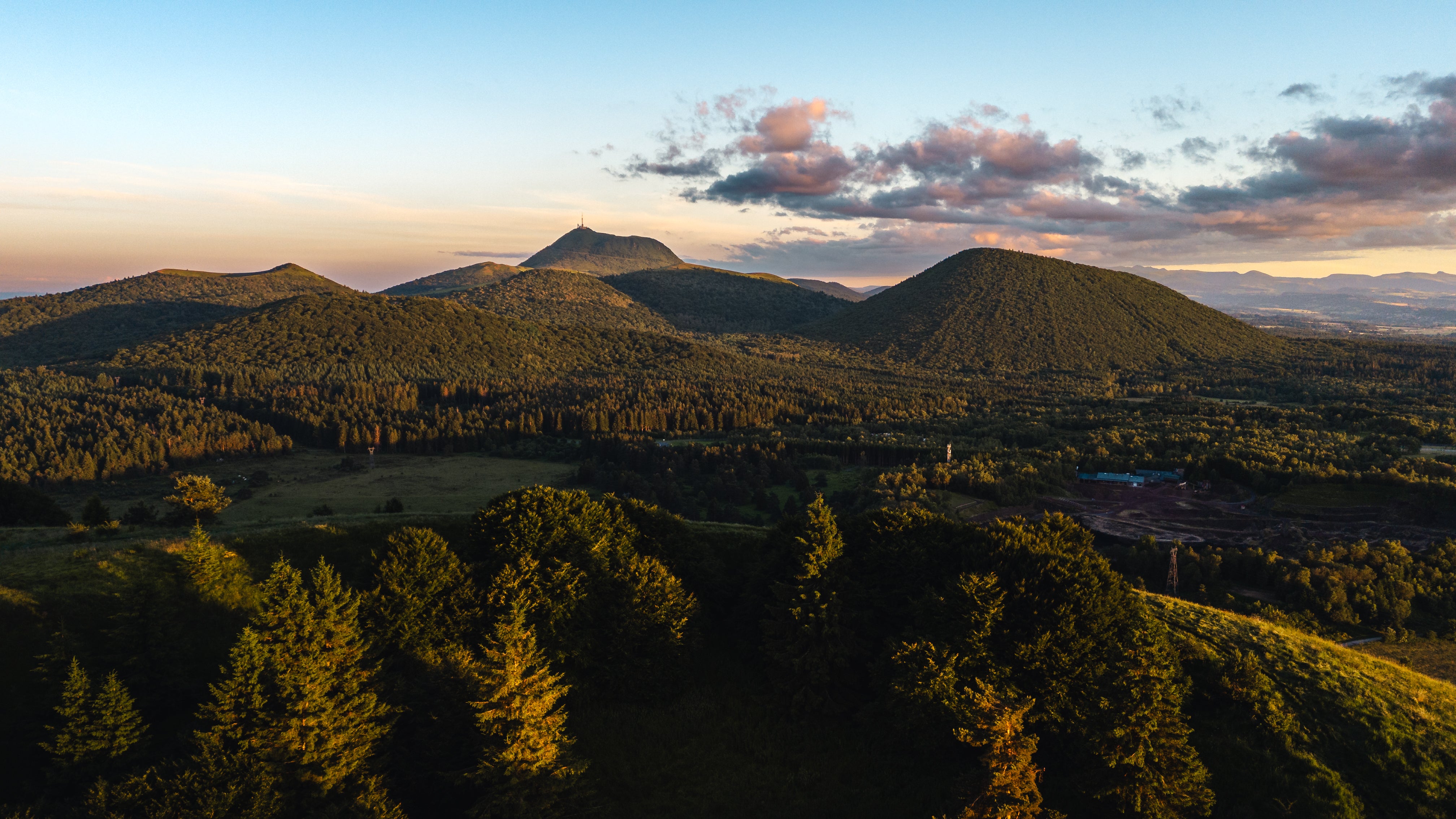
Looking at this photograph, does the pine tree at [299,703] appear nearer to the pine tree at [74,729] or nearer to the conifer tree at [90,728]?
the conifer tree at [90,728]

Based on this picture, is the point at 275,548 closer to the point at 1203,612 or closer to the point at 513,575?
the point at 513,575

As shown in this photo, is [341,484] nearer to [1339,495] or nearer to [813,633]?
[813,633]

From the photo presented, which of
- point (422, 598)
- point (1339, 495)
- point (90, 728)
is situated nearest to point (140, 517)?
point (422, 598)

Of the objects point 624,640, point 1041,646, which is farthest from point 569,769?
point 1041,646

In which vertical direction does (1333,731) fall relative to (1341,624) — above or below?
above

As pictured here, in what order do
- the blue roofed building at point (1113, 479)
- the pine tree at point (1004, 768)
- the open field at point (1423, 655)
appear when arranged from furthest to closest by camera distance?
the blue roofed building at point (1113, 479) → the open field at point (1423, 655) → the pine tree at point (1004, 768)

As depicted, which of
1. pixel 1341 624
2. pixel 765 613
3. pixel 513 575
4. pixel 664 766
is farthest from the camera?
pixel 1341 624

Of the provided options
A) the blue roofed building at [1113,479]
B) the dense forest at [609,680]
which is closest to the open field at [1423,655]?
the dense forest at [609,680]
